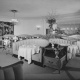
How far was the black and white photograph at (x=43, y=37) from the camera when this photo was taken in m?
2.95

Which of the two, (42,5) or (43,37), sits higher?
(42,5)

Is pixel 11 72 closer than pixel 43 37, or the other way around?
pixel 11 72

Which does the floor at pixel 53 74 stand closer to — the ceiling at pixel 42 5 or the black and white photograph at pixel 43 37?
the black and white photograph at pixel 43 37

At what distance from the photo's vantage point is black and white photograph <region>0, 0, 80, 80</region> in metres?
2.95

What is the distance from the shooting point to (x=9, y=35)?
355 inches

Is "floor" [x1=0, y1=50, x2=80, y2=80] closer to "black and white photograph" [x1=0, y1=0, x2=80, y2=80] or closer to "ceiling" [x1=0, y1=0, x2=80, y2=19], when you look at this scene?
"black and white photograph" [x1=0, y1=0, x2=80, y2=80]

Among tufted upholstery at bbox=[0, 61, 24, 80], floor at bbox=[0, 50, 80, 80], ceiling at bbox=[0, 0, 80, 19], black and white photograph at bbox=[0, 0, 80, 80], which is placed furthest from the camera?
ceiling at bbox=[0, 0, 80, 19]

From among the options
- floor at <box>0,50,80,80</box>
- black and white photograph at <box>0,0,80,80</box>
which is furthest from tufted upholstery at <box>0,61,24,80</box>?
black and white photograph at <box>0,0,80,80</box>

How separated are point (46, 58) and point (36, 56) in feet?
1.74

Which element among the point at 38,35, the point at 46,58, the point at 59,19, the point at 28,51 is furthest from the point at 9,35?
the point at 46,58

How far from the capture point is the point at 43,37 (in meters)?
7.42

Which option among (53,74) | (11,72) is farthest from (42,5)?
(11,72)

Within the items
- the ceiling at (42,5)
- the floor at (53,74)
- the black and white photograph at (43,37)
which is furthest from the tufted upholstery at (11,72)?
the ceiling at (42,5)

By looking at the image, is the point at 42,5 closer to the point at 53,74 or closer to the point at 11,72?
the point at 53,74
